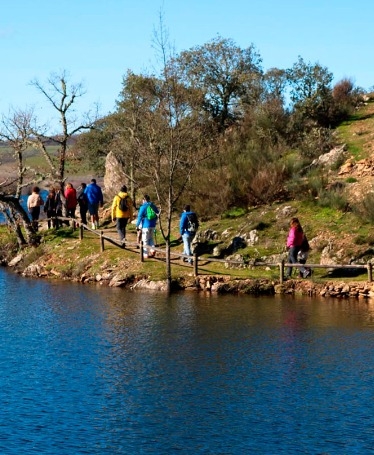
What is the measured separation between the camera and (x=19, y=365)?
20.8m

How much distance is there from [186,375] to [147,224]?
14.2 m

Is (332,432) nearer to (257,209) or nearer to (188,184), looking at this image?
(257,209)

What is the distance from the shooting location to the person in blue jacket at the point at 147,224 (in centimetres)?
3319

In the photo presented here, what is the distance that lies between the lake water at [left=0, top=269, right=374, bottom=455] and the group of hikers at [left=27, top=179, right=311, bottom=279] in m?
2.51

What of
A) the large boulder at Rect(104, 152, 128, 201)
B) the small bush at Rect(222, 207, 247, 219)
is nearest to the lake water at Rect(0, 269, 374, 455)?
the small bush at Rect(222, 207, 247, 219)

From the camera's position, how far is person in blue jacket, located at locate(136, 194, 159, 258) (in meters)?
33.2

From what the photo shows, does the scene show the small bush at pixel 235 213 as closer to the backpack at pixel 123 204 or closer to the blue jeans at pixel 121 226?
the blue jeans at pixel 121 226

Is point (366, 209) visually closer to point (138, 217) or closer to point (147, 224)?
point (147, 224)

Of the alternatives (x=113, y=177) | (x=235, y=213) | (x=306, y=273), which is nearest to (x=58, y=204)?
(x=113, y=177)

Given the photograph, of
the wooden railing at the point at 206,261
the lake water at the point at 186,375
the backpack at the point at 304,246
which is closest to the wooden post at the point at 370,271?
the wooden railing at the point at 206,261

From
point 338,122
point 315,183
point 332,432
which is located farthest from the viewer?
point 338,122

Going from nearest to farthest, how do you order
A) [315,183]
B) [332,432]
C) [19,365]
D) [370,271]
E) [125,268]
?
1. [332,432]
2. [19,365]
3. [370,271]
4. [125,268]
5. [315,183]

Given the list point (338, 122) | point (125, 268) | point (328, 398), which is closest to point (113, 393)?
point (328, 398)

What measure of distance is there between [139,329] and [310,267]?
7.69m
